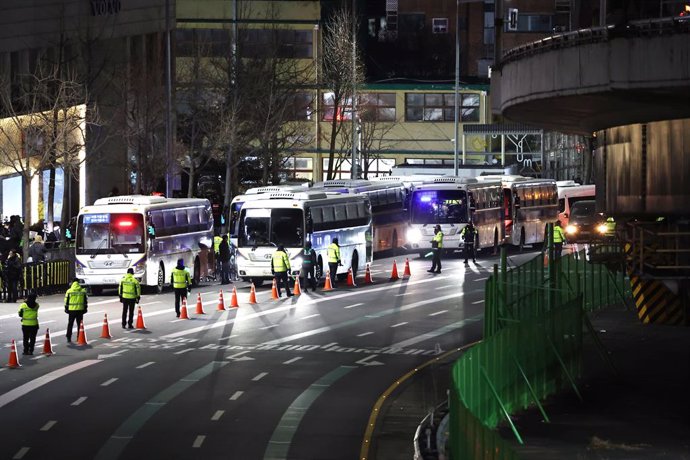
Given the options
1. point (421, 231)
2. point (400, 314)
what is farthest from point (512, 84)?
point (421, 231)

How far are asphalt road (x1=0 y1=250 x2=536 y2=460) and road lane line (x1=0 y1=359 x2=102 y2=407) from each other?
0.12 feet

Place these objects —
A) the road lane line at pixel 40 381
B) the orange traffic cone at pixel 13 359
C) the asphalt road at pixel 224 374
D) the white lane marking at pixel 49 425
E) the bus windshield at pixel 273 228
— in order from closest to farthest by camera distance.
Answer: the asphalt road at pixel 224 374 → the white lane marking at pixel 49 425 → the road lane line at pixel 40 381 → the orange traffic cone at pixel 13 359 → the bus windshield at pixel 273 228

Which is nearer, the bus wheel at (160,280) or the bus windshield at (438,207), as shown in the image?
the bus wheel at (160,280)

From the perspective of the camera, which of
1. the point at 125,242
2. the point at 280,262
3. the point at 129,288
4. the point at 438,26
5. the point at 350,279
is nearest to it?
the point at 129,288

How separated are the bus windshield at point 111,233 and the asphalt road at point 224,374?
66.5 inches

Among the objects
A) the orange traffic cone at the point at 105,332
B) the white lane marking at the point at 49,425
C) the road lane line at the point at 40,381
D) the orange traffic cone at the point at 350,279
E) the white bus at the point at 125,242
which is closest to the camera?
the white lane marking at the point at 49,425

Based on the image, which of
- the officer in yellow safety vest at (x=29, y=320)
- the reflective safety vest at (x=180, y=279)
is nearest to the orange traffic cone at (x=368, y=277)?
the reflective safety vest at (x=180, y=279)

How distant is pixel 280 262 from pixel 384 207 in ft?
60.6

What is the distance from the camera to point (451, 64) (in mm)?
121625

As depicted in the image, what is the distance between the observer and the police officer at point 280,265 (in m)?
45.6

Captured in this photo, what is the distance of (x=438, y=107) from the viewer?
106 meters

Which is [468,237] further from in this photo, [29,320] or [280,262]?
[29,320]

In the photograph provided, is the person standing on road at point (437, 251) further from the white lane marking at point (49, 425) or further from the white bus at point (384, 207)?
the white lane marking at point (49, 425)

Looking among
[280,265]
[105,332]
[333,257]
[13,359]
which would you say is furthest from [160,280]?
[13,359]
